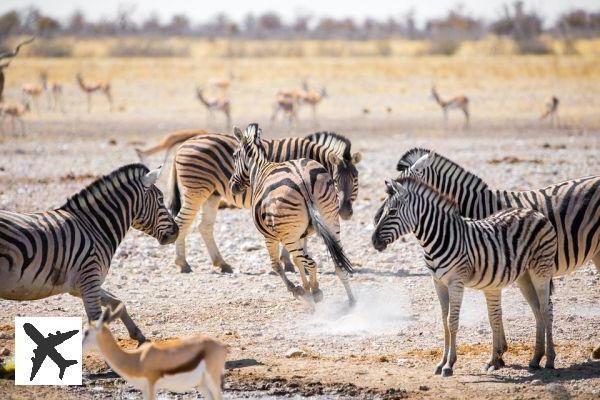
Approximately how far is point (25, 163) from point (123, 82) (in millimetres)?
19264

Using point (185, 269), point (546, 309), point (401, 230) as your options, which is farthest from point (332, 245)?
point (185, 269)

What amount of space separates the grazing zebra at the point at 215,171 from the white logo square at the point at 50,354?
4.10 metres

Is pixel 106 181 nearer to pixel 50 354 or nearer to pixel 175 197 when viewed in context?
pixel 50 354

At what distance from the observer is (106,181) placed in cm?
898

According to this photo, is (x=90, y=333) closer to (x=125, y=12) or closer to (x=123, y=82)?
(x=123, y=82)

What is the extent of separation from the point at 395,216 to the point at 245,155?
3.47m

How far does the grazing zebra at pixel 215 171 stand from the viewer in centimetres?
1160

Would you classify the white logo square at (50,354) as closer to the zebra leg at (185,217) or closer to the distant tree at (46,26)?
the zebra leg at (185,217)

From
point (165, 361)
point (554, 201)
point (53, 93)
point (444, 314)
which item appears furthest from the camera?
point (53, 93)

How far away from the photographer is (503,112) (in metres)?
33.3

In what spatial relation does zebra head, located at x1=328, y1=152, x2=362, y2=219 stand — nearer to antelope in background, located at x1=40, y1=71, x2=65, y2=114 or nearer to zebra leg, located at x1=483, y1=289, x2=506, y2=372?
zebra leg, located at x1=483, y1=289, x2=506, y2=372

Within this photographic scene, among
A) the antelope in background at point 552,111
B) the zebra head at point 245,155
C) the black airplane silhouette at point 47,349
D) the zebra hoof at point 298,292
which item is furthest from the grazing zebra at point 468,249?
the antelope in background at point 552,111

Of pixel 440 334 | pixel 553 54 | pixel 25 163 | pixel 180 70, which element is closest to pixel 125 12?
pixel 180 70

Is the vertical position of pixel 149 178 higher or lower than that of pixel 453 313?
higher
